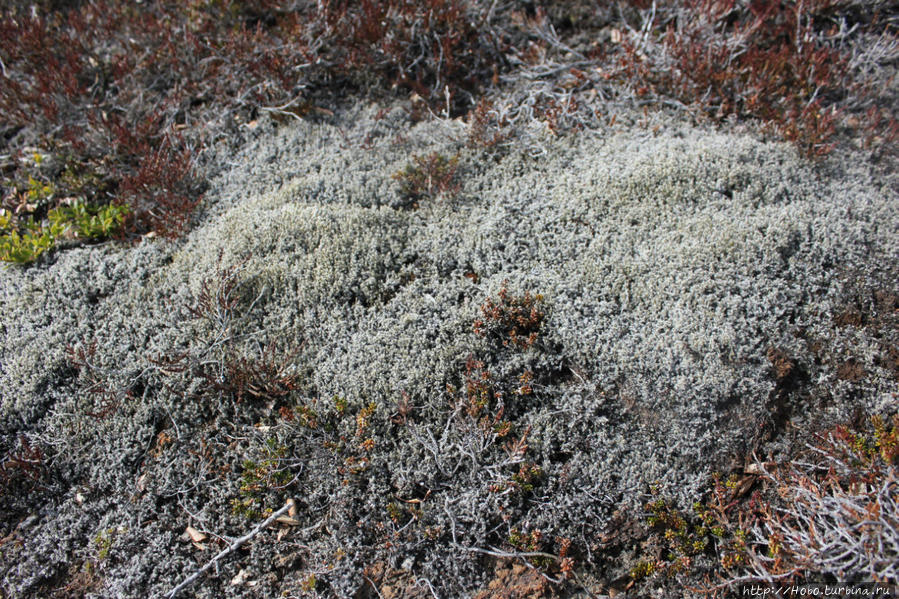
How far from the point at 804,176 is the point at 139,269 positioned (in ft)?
17.8

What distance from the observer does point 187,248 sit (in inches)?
181

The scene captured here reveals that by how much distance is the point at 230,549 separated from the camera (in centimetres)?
335

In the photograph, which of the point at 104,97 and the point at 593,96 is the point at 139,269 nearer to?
the point at 104,97

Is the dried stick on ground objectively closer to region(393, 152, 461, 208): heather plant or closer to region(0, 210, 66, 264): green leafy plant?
region(393, 152, 461, 208): heather plant

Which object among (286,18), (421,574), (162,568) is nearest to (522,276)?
(421,574)

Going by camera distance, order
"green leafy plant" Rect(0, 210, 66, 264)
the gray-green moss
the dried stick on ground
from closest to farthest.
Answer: the dried stick on ground, the gray-green moss, "green leafy plant" Rect(0, 210, 66, 264)

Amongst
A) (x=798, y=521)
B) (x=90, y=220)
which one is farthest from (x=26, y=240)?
(x=798, y=521)

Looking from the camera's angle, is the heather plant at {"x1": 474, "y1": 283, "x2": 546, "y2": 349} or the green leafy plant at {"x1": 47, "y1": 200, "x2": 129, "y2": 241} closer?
the heather plant at {"x1": 474, "y1": 283, "x2": 546, "y2": 349}

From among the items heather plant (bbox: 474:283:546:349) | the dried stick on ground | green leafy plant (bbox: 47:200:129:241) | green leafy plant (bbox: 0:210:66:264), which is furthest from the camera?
green leafy plant (bbox: 47:200:129:241)

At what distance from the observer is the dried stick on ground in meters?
3.24

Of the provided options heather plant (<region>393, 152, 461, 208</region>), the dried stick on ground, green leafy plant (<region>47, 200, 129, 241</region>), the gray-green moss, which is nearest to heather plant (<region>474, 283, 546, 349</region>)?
the gray-green moss

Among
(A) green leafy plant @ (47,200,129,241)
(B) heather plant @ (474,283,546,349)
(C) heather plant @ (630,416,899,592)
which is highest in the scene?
(A) green leafy plant @ (47,200,129,241)

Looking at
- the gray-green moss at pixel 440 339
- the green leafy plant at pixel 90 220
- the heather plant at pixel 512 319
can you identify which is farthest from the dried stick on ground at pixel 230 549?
the green leafy plant at pixel 90 220

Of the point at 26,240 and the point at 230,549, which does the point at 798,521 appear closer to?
the point at 230,549
